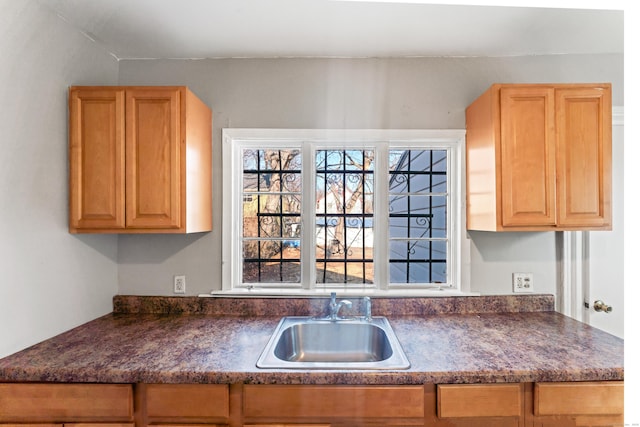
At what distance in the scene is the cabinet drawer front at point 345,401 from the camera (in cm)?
126

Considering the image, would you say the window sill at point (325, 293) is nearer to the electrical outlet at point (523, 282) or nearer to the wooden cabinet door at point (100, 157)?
the electrical outlet at point (523, 282)

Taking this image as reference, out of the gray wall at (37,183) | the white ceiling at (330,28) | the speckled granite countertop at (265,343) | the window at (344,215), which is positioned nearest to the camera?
the speckled granite countertop at (265,343)

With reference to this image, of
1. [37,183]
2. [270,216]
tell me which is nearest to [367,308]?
[270,216]

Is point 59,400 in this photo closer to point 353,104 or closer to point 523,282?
point 353,104

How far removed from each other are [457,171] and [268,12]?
1362mm

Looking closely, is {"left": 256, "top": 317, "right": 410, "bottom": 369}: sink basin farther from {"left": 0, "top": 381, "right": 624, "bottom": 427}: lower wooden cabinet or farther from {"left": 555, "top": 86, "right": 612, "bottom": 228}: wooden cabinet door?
{"left": 555, "top": 86, "right": 612, "bottom": 228}: wooden cabinet door

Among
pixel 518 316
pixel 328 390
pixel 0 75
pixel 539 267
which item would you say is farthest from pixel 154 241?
pixel 539 267

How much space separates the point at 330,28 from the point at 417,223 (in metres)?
1.22

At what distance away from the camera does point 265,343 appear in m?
1.53

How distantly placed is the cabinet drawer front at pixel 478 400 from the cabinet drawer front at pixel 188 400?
833 mm

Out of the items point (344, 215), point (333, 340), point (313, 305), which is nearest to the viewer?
point (333, 340)

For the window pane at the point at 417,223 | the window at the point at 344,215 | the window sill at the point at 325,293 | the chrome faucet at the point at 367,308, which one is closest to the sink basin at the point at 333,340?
the chrome faucet at the point at 367,308

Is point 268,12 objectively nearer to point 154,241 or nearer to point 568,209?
point 154,241

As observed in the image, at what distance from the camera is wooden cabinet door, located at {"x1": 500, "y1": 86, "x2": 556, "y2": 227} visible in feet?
5.38
